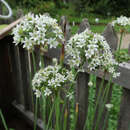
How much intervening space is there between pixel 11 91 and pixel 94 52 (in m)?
1.75

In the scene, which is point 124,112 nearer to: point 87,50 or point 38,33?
point 87,50

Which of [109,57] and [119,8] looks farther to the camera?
[119,8]

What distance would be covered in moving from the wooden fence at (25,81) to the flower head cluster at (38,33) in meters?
0.51

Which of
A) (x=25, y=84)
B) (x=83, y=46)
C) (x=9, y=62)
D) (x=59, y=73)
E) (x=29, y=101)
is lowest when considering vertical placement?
(x=29, y=101)

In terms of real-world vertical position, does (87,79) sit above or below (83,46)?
below

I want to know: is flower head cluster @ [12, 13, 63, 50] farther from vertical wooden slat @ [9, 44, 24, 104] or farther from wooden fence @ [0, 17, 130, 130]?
vertical wooden slat @ [9, 44, 24, 104]

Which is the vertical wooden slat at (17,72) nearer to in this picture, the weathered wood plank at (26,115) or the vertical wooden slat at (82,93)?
the weathered wood plank at (26,115)

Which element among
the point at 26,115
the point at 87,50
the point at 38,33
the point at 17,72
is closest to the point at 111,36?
the point at 87,50

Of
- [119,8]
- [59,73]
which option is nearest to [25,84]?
[59,73]

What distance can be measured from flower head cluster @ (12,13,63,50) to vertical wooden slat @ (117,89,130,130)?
2.25 feet

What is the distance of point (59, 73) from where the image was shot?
715mm

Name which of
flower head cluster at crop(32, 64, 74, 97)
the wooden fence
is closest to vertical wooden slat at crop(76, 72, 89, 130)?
the wooden fence

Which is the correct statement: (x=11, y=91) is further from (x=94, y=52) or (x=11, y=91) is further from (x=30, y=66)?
(x=94, y=52)

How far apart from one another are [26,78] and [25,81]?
0.05 meters
